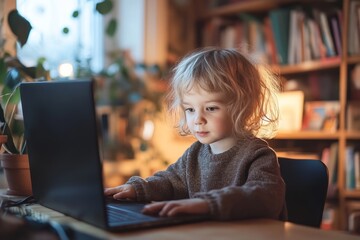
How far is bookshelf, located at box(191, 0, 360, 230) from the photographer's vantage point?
2.56 metres

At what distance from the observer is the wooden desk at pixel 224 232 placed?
0.82 meters

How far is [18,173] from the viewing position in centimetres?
127

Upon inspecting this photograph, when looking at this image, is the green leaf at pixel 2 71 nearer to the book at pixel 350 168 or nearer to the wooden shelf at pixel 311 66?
the wooden shelf at pixel 311 66

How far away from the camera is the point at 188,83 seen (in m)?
1.20

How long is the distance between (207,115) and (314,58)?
1703mm

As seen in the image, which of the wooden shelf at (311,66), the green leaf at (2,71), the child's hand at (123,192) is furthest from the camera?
the wooden shelf at (311,66)

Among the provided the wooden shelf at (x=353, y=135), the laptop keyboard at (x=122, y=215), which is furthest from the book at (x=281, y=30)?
the laptop keyboard at (x=122, y=215)

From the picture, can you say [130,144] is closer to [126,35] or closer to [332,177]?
[126,35]

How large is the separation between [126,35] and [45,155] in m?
2.27

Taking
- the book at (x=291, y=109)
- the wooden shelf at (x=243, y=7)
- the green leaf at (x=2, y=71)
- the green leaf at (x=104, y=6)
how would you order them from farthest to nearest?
the wooden shelf at (x=243, y=7) → the book at (x=291, y=109) → the green leaf at (x=104, y=6) → the green leaf at (x=2, y=71)

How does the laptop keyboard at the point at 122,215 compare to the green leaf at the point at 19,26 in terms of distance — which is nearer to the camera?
the laptop keyboard at the point at 122,215

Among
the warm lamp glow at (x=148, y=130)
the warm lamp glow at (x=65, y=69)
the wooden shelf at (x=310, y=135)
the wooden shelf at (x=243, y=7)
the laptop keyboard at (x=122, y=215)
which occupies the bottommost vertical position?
the wooden shelf at (x=310, y=135)

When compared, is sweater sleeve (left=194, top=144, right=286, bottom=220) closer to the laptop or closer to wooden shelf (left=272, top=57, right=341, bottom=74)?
the laptop

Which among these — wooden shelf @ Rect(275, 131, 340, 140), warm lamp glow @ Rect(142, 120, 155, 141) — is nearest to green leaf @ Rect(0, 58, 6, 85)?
warm lamp glow @ Rect(142, 120, 155, 141)
